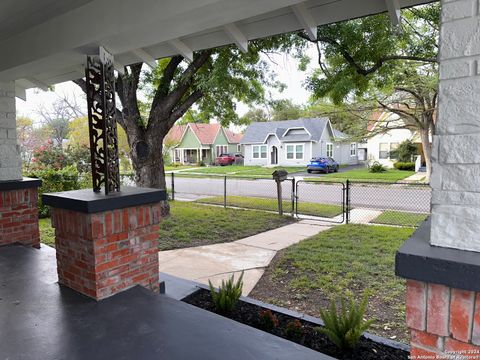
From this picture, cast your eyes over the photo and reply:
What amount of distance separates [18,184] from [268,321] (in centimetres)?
334

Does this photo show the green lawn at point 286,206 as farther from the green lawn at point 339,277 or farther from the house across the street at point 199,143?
the house across the street at point 199,143

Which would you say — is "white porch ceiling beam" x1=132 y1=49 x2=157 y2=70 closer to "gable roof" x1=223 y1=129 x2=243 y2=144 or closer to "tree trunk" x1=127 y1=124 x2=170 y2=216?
"tree trunk" x1=127 y1=124 x2=170 y2=216

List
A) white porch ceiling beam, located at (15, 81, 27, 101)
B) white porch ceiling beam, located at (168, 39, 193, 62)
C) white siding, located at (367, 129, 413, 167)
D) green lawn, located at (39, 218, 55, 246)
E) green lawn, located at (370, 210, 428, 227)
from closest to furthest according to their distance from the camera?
1. white porch ceiling beam, located at (168, 39, 193, 62)
2. white porch ceiling beam, located at (15, 81, 27, 101)
3. green lawn, located at (39, 218, 55, 246)
4. green lawn, located at (370, 210, 428, 227)
5. white siding, located at (367, 129, 413, 167)

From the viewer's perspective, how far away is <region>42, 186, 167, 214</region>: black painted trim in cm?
242

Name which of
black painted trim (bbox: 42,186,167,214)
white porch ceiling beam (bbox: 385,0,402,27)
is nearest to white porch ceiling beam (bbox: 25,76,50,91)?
black painted trim (bbox: 42,186,167,214)

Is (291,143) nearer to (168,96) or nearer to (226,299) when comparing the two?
(168,96)

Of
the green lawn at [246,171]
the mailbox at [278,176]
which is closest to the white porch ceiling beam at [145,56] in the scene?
the mailbox at [278,176]

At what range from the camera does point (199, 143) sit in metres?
36.2

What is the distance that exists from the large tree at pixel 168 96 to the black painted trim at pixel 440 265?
5955 millimetres

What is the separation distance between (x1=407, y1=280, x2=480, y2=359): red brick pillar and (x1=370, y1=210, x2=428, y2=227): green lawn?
7384mm

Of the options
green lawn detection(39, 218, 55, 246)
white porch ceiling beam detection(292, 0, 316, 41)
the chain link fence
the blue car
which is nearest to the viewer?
white porch ceiling beam detection(292, 0, 316, 41)

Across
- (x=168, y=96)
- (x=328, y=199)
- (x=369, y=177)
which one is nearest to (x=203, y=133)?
(x=369, y=177)

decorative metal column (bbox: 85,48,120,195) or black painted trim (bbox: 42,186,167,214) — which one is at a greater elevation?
decorative metal column (bbox: 85,48,120,195)

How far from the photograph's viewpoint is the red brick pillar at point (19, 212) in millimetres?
4002
